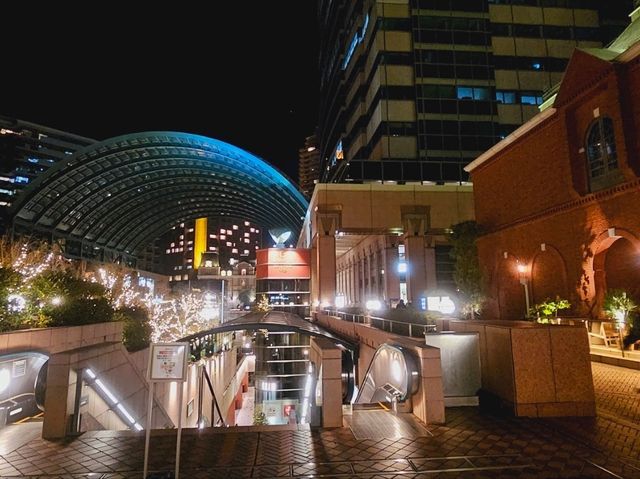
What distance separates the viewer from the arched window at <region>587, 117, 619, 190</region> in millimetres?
17062

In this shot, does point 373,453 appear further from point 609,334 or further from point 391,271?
point 391,271

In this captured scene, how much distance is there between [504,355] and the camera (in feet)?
27.1

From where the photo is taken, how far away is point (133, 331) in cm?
1692

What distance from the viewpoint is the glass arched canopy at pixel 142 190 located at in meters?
56.4

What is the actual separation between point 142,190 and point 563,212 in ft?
231

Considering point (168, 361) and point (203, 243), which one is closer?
point (168, 361)

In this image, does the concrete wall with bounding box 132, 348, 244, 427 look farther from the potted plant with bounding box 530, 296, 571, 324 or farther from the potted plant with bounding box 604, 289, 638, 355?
the potted plant with bounding box 530, 296, 571, 324

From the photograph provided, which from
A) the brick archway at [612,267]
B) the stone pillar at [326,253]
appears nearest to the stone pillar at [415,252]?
the stone pillar at [326,253]

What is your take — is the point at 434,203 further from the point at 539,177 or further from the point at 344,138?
the point at 344,138

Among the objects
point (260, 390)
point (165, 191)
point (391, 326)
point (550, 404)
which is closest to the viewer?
point (550, 404)

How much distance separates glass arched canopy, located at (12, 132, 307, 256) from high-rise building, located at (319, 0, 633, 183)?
2431cm

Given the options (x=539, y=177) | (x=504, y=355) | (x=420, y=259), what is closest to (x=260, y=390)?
(x=420, y=259)

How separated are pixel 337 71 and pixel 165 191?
39740mm

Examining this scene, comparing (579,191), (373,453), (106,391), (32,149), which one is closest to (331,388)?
(373,453)
